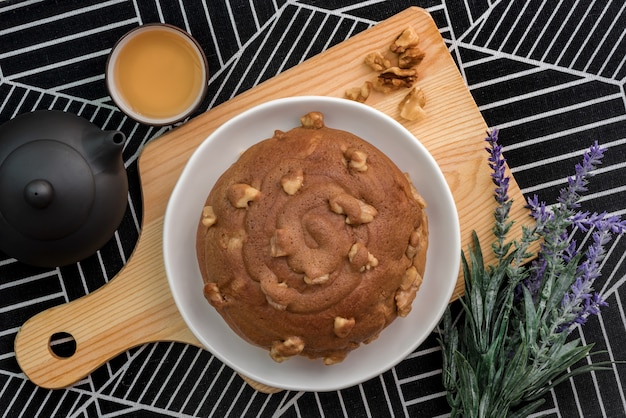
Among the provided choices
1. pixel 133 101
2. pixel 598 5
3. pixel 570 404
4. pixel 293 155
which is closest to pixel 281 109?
pixel 293 155

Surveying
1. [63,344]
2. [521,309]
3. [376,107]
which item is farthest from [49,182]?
[521,309]

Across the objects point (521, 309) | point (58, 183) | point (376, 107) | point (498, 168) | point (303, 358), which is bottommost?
point (521, 309)

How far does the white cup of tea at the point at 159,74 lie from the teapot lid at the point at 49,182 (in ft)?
0.89

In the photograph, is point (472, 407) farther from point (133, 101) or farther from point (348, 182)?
point (133, 101)

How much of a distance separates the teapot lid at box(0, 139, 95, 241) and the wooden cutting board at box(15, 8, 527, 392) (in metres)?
0.25

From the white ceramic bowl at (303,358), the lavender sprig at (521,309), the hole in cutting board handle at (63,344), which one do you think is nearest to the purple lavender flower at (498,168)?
the lavender sprig at (521,309)

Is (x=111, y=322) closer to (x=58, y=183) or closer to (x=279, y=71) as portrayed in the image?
(x=58, y=183)

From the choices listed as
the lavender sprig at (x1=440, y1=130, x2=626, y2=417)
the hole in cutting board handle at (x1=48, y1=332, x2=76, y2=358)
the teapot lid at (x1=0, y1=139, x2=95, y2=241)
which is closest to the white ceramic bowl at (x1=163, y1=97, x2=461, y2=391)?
the lavender sprig at (x1=440, y1=130, x2=626, y2=417)

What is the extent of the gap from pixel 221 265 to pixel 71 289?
2.04 ft

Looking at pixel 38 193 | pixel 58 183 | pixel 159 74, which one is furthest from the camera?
pixel 159 74

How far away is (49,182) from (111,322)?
0.47 m

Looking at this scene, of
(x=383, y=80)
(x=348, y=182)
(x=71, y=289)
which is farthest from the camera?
(x=71, y=289)

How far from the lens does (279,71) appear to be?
1733 millimetres

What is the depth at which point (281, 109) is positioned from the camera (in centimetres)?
149
